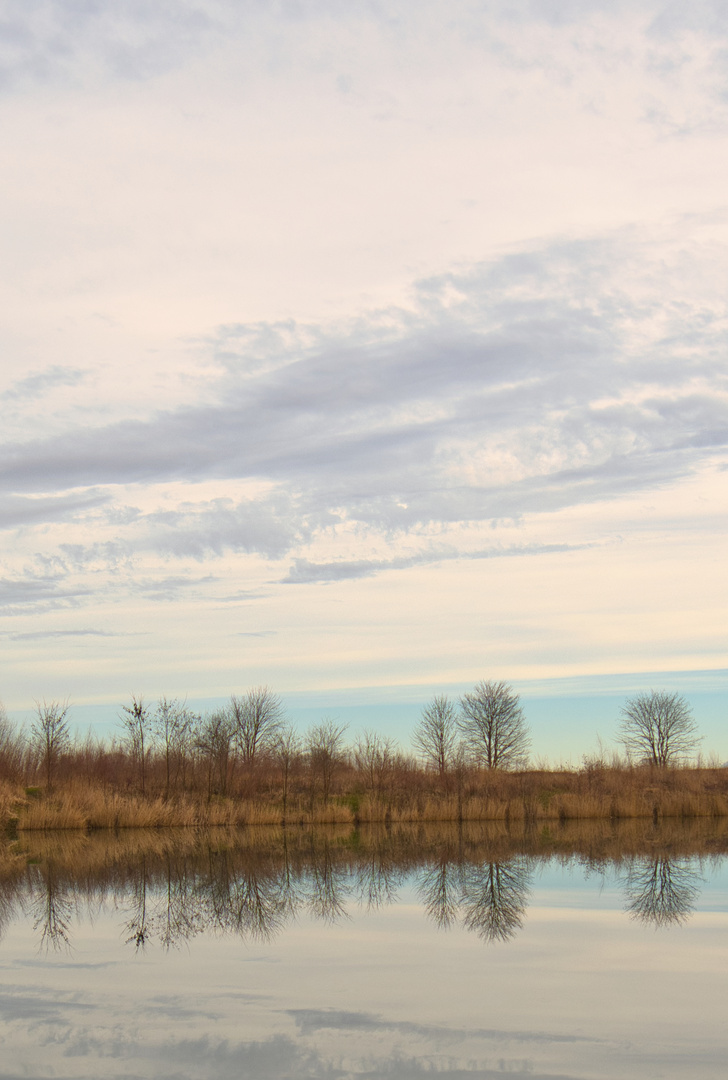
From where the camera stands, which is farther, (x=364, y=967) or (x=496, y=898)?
(x=496, y=898)

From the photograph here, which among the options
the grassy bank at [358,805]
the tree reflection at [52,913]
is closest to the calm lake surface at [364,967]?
the tree reflection at [52,913]

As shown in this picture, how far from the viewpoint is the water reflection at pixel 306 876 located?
39.3ft

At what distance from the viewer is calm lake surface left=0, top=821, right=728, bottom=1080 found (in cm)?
639

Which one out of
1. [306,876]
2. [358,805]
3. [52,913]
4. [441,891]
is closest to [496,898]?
[441,891]

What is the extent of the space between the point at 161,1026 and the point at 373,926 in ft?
15.6

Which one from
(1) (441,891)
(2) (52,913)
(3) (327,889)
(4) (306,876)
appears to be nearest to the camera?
(2) (52,913)

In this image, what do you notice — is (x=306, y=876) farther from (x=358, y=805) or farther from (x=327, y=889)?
(x=358, y=805)

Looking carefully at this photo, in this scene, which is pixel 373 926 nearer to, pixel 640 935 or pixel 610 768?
pixel 640 935

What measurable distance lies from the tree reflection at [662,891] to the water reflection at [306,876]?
2 cm

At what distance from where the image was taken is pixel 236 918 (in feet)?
39.4

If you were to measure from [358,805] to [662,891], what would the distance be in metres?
15.2

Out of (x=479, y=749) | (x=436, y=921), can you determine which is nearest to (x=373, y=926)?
(x=436, y=921)

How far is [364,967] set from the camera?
929 cm

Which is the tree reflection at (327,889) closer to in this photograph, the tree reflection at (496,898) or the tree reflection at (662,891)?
the tree reflection at (496,898)
